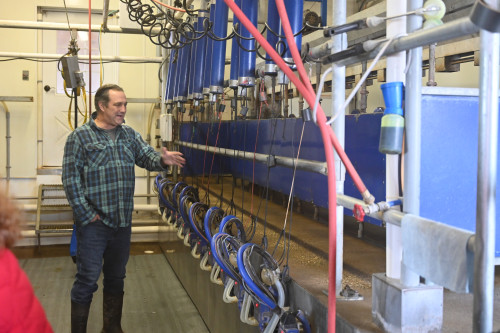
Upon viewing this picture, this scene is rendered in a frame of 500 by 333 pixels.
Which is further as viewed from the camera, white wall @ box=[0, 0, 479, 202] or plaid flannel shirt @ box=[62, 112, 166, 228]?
white wall @ box=[0, 0, 479, 202]

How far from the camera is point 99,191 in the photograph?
2.95m

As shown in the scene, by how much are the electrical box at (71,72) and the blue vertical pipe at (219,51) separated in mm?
1772

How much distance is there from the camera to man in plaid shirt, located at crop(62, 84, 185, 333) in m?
2.90

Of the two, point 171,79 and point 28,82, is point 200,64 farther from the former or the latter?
point 28,82

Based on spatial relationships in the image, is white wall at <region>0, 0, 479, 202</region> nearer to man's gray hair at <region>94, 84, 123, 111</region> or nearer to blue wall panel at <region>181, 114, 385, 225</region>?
blue wall panel at <region>181, 114, 385, 225</region>

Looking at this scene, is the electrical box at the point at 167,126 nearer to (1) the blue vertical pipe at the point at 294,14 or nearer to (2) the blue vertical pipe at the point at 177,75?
(2) the blue vertical pipe at the point at 177,75

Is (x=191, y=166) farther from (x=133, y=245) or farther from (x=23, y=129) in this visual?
(x=23, y=129)

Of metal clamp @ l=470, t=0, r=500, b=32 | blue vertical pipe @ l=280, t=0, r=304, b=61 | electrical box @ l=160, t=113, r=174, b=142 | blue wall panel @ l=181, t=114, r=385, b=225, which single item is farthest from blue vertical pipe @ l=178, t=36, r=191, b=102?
metal clamp @ l=470, t=0, r=500, b=32

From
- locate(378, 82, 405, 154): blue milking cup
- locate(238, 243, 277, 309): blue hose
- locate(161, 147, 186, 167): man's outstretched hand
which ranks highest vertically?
locate(378, 82, 405, 154): blue milking cup

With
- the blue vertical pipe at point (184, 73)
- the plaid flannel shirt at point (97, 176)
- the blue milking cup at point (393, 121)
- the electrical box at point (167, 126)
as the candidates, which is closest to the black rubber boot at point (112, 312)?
the plaid flannel shirt at point (97, 176)

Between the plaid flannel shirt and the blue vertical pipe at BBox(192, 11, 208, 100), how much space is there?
0.57 m

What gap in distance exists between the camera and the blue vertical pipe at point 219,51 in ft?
9.62

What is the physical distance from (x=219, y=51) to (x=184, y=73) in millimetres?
996

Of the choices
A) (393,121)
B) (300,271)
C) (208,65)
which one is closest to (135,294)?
(208,65)
